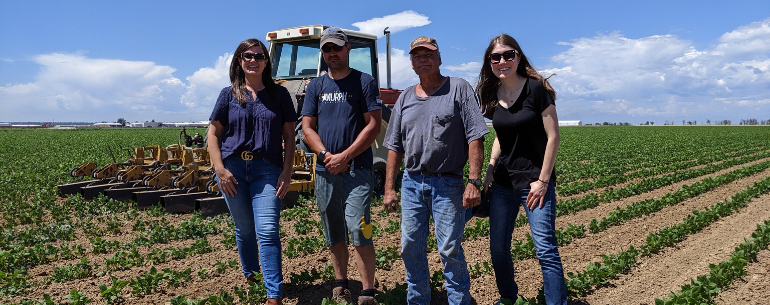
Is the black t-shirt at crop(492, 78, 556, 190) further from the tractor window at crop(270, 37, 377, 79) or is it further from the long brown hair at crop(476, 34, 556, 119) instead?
the tractor window at crop(270, 37, 377, 79)

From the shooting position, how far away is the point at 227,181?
140 inches

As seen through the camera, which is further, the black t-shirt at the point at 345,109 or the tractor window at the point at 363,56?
the tractor window at the point at 363,56

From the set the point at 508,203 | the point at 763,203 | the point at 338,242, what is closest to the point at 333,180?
the point at 338,242

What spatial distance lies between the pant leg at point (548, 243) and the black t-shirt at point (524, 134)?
121 millimetres

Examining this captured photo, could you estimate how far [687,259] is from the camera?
547 cm

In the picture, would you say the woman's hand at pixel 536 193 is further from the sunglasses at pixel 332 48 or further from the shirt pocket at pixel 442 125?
the sunglasses at pixel 332 48

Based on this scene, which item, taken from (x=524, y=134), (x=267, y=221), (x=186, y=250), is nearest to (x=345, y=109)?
(x=267, y=221)

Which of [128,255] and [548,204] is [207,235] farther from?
[548,204]

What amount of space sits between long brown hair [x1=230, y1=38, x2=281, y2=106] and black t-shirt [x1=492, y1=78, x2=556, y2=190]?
5.10ft

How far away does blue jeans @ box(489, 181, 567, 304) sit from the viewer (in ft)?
10.3

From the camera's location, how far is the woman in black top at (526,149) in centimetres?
307

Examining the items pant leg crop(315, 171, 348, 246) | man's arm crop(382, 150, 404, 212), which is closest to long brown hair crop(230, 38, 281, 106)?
pant leg crop(315, 171, 348, 246)

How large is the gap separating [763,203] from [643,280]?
5878 millimetres

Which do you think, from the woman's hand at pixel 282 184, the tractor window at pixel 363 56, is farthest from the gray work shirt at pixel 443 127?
the tractor window at pixel 363 56
